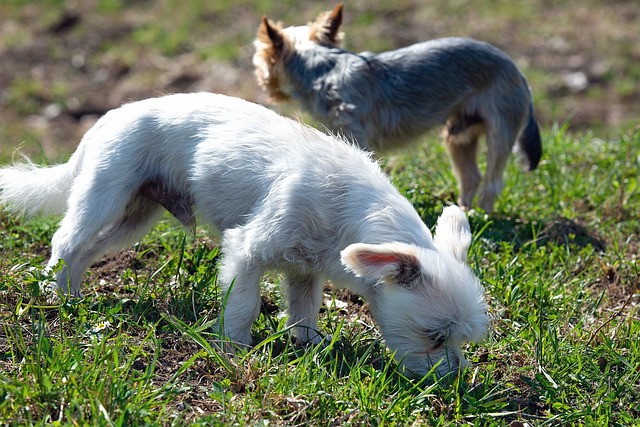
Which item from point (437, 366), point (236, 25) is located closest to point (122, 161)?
point (437, 366)

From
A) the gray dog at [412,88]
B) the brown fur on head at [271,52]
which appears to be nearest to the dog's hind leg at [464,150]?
the gray dog at [412,88]

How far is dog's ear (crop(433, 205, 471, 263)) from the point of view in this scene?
393cm

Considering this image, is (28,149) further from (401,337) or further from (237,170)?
(401,337)

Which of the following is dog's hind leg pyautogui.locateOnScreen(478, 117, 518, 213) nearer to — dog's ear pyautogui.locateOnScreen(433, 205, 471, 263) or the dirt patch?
dog's ear pyautogui.locateOnScreen(433, 205, 471, 263)

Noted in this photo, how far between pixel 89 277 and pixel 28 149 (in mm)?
4613

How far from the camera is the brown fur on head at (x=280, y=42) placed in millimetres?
6430

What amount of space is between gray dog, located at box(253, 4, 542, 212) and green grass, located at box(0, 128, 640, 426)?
0.82 metres

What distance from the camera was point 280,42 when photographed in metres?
6.43

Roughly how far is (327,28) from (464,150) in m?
1.45

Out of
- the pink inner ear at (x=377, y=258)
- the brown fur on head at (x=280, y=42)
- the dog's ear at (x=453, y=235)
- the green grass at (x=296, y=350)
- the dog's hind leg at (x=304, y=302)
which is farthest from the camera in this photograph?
the brown fur on head at (x=280, y=42)

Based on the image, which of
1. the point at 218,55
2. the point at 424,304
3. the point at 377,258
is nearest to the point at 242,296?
the point at 377,258

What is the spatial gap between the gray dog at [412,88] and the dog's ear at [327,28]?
0.05 metres

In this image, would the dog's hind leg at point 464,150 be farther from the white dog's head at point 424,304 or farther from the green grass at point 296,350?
the white dog's head at point 424,304

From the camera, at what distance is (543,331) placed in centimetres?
436
